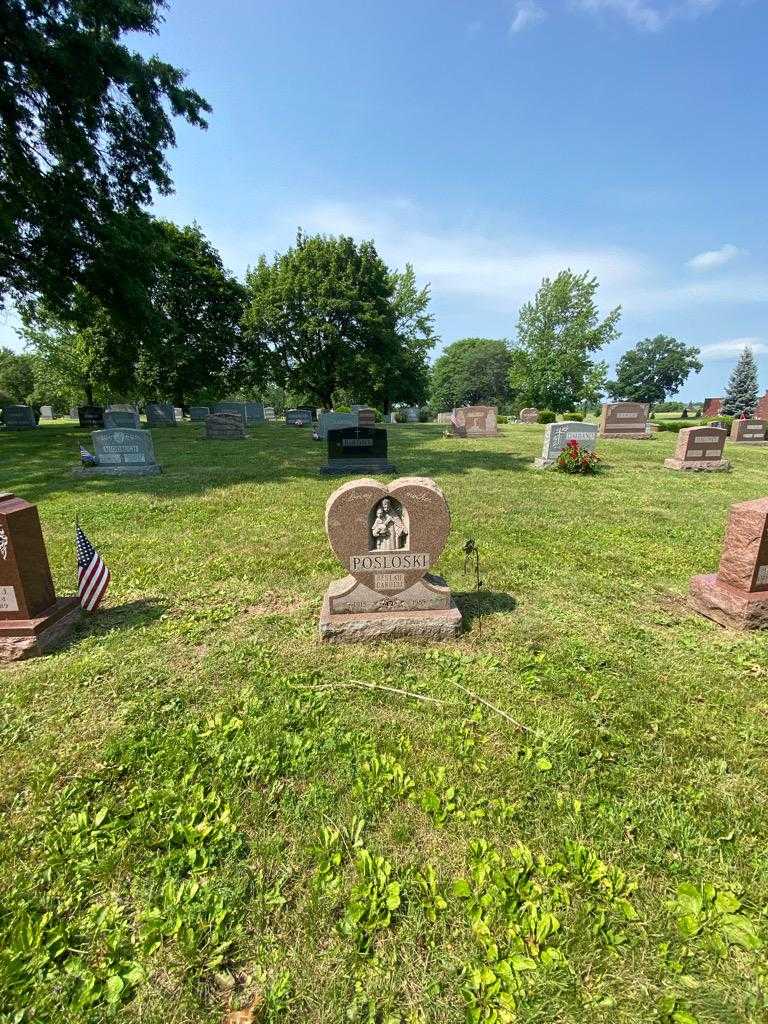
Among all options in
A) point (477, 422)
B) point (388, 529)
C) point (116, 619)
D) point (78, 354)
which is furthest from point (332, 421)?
point (78, 354)

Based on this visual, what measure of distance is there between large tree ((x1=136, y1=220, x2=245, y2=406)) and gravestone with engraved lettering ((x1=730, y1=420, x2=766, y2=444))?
3183 centimetres

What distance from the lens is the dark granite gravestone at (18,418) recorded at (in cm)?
2505

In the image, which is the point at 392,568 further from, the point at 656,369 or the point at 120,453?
the point at 656,369

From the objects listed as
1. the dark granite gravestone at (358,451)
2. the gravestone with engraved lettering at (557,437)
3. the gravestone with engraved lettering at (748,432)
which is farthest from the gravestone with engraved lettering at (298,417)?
the gravestone with engraved lettering at (748,432)

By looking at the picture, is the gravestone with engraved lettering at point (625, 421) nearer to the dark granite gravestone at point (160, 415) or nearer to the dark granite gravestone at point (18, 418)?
the dark granite gravestone at point (160, 415)

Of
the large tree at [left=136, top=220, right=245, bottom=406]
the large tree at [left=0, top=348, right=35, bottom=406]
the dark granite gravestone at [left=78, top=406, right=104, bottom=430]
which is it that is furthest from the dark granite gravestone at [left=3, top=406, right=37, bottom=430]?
the large tree at [left=0, top=348, right=35, bottom=406]

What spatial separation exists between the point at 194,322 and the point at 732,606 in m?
35.0

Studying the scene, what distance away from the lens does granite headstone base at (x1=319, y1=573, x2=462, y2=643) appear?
4.00m

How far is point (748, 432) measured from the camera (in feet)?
67.2

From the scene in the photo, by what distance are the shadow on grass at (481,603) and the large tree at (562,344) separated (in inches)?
1315

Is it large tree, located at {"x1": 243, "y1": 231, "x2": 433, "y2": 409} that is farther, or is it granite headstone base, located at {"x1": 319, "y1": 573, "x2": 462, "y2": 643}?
large tree, located at {"x1": 243, "y1": 231, "x2": 433, "y2": 409}

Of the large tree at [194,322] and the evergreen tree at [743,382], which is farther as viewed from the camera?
the evergreen tree at [743,382]

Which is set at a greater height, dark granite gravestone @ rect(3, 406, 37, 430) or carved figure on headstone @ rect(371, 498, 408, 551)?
dark granite gravestone @ rect(3, 406, 37, 430)

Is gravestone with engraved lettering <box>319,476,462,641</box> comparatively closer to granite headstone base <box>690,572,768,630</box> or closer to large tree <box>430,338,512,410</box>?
granite headstone base <box>690,572,768,630</box>
